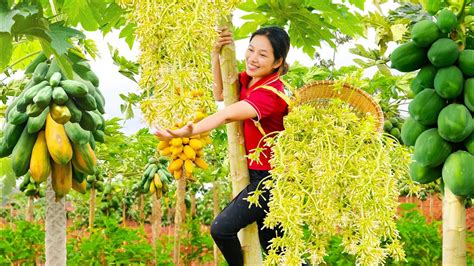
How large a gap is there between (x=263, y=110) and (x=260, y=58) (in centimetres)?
28

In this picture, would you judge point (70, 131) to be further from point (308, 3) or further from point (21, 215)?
point (21, 215)

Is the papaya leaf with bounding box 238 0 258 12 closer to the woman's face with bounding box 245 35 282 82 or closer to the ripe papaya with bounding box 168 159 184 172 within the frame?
the woman's face with bounding box 245 35 282 82

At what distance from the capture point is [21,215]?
1608 cm

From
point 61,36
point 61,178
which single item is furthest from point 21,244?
point 61,36

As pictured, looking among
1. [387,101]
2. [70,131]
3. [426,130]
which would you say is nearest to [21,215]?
[387,101]

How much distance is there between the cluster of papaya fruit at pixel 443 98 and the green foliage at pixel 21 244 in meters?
4.19

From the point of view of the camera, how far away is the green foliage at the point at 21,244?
578cm

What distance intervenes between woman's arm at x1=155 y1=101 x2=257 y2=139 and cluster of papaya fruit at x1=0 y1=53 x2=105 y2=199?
1.11m

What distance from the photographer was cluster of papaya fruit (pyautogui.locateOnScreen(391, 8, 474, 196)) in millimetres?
2508

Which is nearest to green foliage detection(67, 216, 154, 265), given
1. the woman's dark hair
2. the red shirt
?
the red shirt

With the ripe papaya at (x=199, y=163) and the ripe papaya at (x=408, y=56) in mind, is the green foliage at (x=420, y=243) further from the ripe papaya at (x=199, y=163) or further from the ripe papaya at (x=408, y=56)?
the ripe papaya at (x=408, y=56)

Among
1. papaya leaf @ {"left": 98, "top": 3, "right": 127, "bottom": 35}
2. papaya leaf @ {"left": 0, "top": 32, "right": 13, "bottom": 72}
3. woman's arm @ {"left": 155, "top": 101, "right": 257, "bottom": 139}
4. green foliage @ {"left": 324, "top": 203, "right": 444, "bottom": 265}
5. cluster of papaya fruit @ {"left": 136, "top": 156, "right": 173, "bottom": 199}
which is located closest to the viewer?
woman's arm @ {"left": 155, "top": 101, "right": 257, "bottom": 139}

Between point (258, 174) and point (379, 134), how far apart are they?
1.85 feet

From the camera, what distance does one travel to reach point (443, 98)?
8.77 ft
